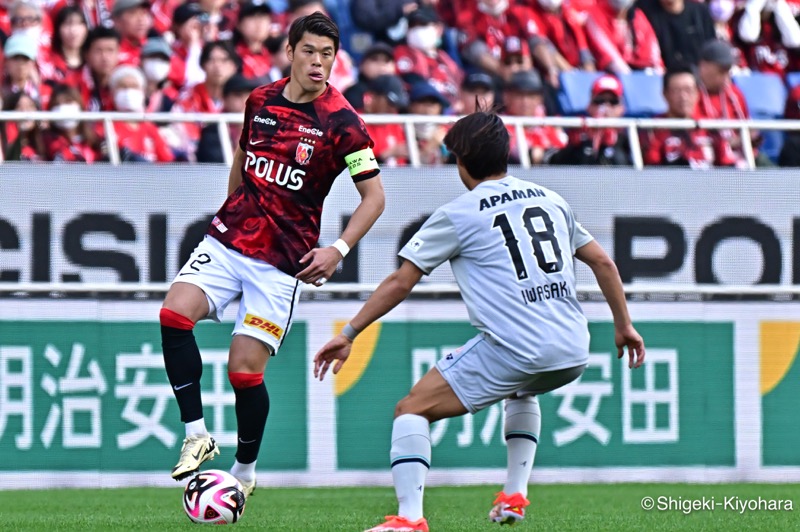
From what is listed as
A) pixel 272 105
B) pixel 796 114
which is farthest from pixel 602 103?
pixel 272 105

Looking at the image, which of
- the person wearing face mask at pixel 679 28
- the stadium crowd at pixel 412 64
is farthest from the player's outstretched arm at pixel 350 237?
the person wearing face mask at pixel 679 28

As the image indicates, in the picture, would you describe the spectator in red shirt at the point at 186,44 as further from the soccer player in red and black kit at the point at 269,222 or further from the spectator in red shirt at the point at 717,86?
the soccer player in red and black kit at the point at 269,222

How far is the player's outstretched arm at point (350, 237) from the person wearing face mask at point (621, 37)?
734cm

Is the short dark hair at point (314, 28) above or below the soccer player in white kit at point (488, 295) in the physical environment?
above

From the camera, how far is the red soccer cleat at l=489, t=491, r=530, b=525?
624cm

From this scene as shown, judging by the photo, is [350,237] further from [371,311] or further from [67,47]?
[67,47]

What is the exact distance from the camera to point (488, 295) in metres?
6.03

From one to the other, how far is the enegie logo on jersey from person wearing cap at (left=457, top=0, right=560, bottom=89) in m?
6.67

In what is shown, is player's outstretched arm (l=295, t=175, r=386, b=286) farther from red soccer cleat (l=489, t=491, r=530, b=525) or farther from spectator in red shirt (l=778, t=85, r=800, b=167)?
spectator in red shirt (l=778, t=85, r=800, b=167)

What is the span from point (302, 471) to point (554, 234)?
459 centimetres

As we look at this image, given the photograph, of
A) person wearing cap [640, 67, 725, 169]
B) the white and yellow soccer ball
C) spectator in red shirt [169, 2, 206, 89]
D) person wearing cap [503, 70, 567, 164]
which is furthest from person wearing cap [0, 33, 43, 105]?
the white and yellow soccer ball

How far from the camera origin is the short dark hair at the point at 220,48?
11773 millimetres

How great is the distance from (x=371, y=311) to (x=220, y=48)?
6336 mm

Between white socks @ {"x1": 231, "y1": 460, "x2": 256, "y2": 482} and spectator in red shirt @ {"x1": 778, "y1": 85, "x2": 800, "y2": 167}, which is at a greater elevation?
spectator in red shirt @ {"x1": 778, "y1": 85, "x2": 800, "y2": 167}
